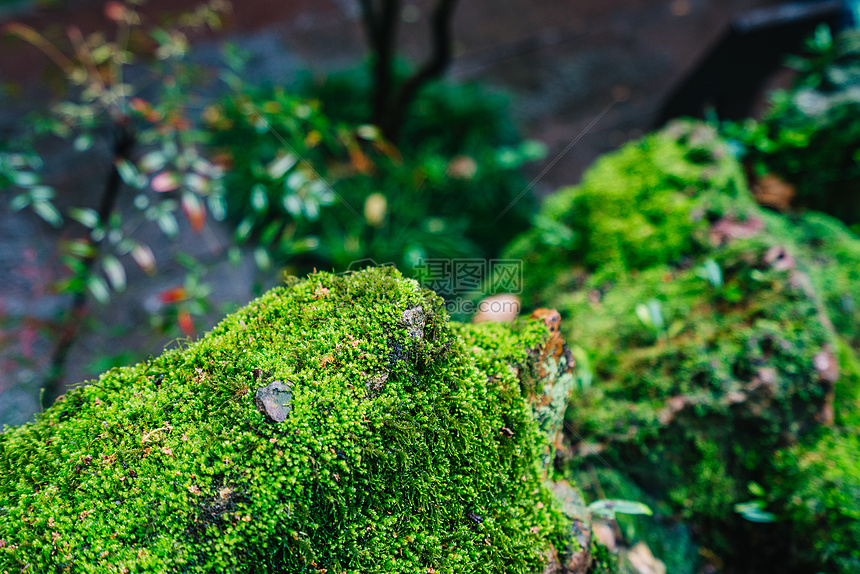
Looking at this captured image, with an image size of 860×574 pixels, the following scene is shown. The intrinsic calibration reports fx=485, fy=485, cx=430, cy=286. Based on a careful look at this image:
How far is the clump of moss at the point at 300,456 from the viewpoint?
961 mm

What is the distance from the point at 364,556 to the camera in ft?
3.57

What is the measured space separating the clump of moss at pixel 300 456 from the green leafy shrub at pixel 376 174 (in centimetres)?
182

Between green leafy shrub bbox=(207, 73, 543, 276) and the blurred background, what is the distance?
0.02 metres

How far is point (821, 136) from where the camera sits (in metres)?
2.73

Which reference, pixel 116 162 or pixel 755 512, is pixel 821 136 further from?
pixel 116 162

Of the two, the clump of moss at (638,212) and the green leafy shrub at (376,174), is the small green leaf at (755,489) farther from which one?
the green leafy shrub at (376,174)

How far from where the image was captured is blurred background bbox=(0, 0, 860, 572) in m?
1.81

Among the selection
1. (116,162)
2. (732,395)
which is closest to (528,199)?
(732,395)

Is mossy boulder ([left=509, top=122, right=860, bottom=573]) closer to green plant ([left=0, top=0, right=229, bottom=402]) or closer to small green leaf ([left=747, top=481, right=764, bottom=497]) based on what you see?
small green leaf ([left=747, top=481, right=764, bottom=497])

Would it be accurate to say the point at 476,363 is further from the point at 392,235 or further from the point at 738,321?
the point at 392,235

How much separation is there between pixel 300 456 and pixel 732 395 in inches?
62.6

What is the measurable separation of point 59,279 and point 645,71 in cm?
556

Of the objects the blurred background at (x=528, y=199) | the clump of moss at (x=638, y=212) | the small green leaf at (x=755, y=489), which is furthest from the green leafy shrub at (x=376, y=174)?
the small green leaf at (x=755, y=489)

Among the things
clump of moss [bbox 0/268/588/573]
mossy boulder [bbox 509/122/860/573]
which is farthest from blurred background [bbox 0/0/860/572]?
clump of moss [bbox 0/268/588/573]
